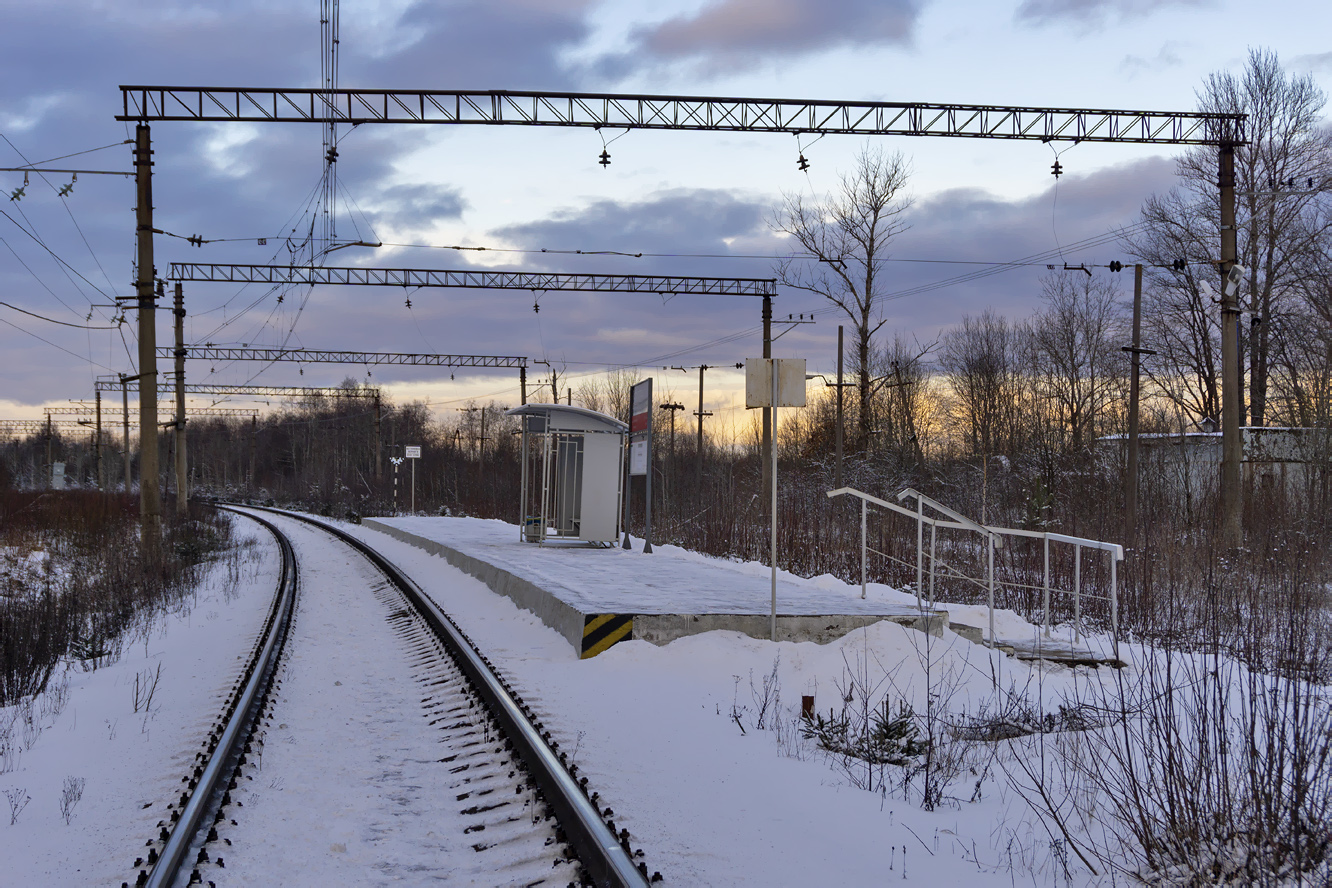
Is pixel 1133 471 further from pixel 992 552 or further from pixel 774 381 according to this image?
pixel 774 381

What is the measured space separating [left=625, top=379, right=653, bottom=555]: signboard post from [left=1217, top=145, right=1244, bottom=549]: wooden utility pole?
10.6 metres

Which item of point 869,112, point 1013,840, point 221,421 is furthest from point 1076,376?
point 221,421

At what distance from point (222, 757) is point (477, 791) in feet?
5.10

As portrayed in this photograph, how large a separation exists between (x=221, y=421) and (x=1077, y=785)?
146750 millimetres

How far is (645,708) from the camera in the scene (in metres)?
7.80

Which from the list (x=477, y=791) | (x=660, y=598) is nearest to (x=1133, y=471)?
(x=660, y=598)

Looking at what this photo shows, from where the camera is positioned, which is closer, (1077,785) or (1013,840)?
(1013,840)

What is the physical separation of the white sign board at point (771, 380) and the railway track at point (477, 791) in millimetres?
3776

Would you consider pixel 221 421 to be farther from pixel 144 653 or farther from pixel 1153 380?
pixel 144 653

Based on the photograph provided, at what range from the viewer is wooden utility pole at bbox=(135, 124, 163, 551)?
20.8m

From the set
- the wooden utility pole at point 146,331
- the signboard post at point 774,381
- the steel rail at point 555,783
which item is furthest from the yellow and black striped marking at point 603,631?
the wooden utility pole at point 146,331

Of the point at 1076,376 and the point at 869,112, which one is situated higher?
the point at 869,112

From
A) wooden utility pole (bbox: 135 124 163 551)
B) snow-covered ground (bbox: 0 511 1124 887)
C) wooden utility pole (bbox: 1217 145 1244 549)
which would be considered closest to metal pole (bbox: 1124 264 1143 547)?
wooden utility pole (bbox: 1217 145 1244 549)

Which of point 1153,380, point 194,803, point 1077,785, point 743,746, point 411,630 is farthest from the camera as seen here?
point 1153,380
